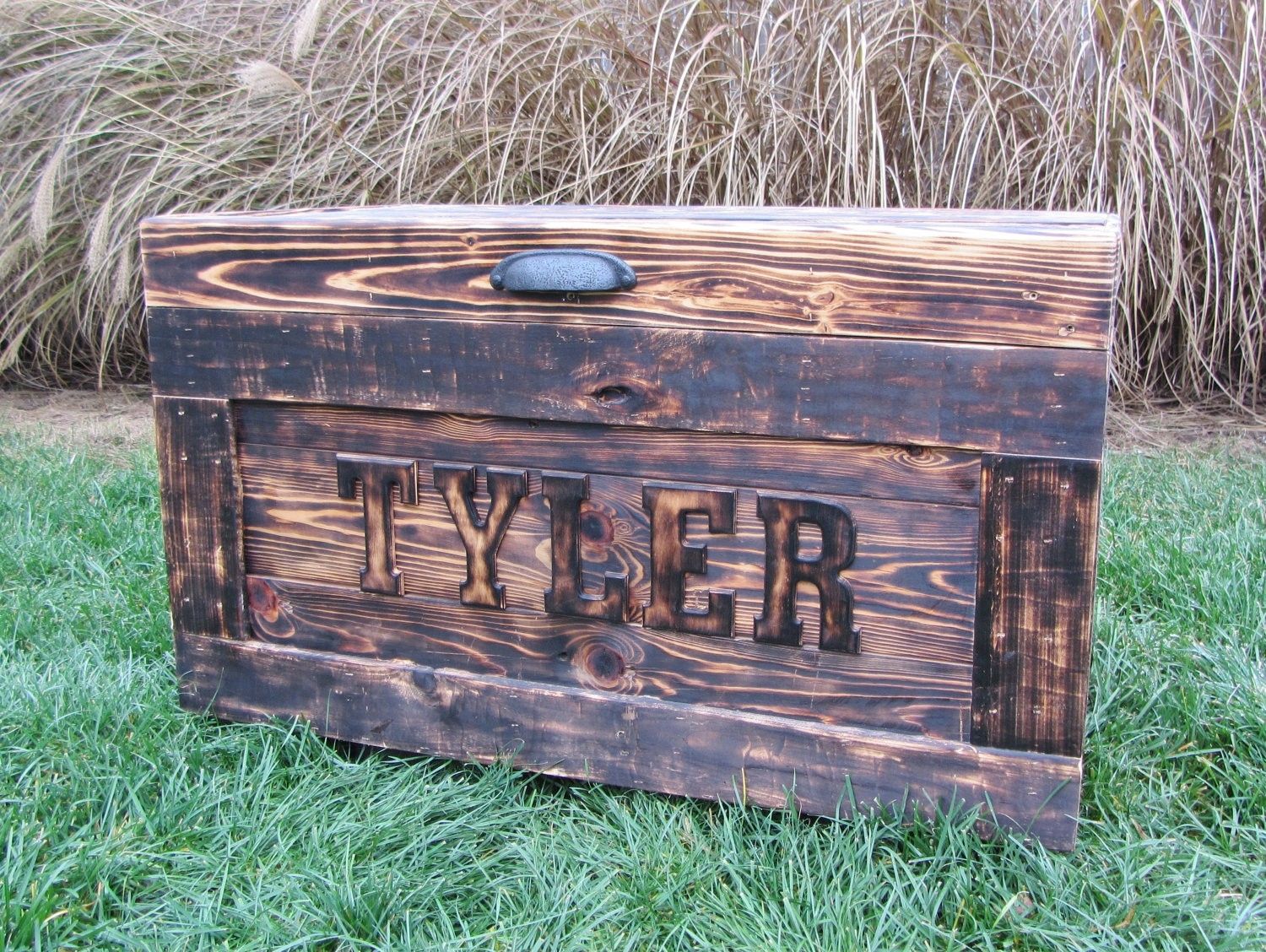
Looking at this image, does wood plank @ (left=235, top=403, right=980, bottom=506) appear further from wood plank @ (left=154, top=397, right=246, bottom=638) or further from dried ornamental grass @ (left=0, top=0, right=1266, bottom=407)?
dried ornamental grass @ (left=0, top=0, right=1266, bottom=407)

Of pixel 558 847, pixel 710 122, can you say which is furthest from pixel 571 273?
pixel 710 122

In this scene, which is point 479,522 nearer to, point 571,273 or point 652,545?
point 652,545

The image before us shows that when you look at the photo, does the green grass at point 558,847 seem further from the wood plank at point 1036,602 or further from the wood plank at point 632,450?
the wood plank at point 632,450

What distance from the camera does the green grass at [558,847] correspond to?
1281 millimetres

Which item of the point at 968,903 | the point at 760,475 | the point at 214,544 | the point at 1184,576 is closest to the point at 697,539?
the point at 760,475

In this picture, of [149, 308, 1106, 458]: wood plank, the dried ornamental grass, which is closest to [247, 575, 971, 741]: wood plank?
[149, 308, 1106, 458]: wood plank

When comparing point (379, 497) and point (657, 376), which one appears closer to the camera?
point (657, 376)

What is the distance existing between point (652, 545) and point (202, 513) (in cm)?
69

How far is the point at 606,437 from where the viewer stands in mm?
1486

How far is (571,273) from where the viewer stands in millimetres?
1412

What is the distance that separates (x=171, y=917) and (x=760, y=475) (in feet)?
2.81

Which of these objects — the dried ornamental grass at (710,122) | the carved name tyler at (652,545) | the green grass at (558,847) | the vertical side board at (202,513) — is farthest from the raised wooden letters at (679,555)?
the dried ornamental grass at (710,122)

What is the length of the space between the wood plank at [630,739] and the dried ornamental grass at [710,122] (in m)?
1.84

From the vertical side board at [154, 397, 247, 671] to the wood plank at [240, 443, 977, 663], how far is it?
0.03m
